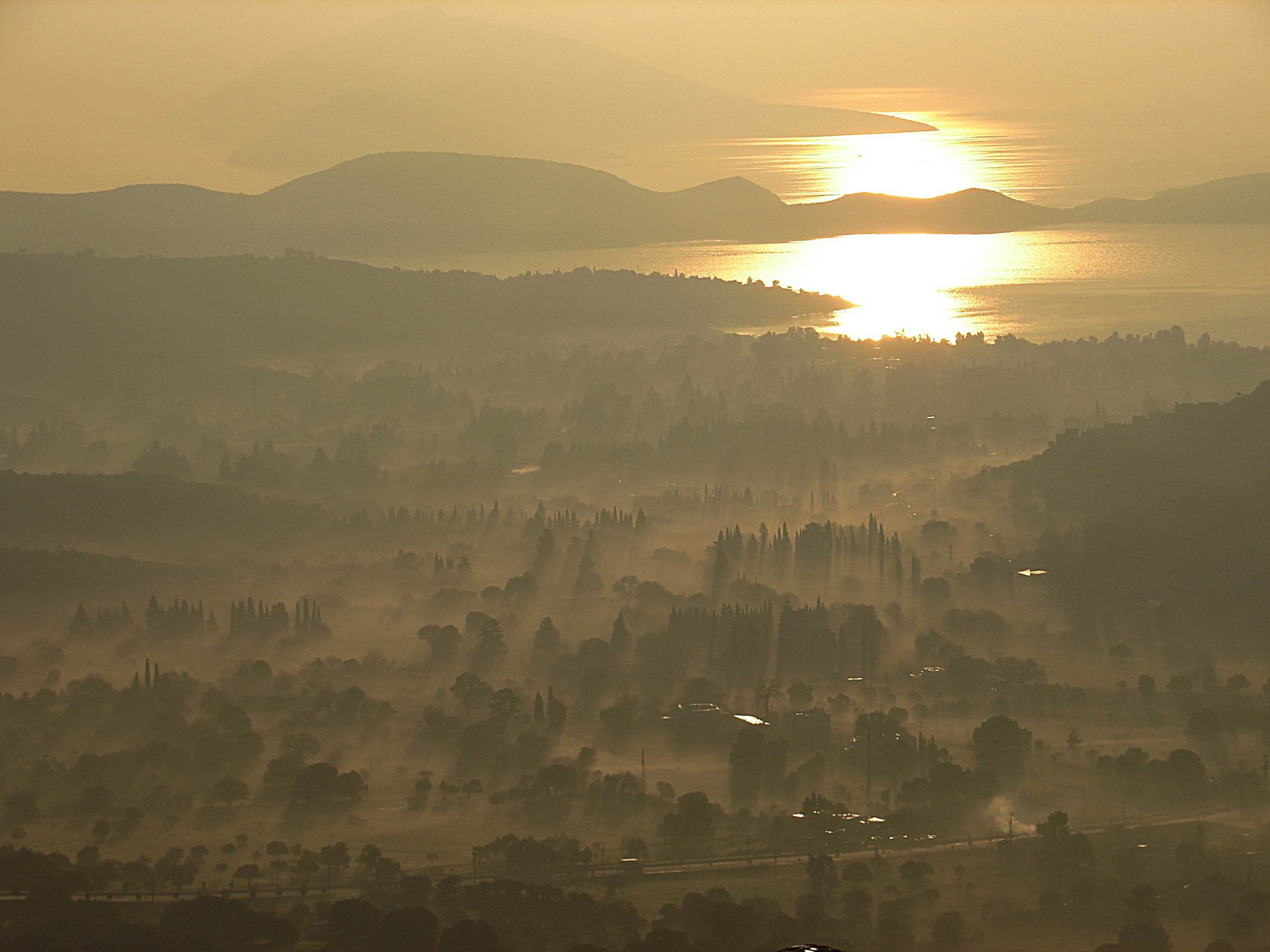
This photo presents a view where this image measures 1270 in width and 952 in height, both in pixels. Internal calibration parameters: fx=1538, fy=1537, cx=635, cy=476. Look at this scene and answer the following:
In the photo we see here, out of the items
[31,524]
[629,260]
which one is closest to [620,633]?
[31,524]

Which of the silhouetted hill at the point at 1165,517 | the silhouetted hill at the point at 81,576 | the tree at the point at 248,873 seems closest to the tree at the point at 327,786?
the tree at the point at 248,873

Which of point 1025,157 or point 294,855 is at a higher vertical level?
point 1025,157

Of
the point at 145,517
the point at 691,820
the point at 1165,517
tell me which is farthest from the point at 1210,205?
the point at 691,820

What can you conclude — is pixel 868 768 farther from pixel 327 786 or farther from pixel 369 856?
pixel 327 786

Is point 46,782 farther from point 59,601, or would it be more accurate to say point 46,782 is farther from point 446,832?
point 59,601

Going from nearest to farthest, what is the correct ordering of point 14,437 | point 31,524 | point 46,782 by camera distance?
point 46,782, point 31,524, point 14,437

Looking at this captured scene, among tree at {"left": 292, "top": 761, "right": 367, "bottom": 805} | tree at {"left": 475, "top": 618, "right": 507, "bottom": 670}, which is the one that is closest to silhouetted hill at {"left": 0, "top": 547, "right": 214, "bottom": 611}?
tree at {"left": 475, "top": 618, "right": 507, "bottom": 670}

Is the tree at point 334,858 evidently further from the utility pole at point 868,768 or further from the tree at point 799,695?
the tree at point 799,695
